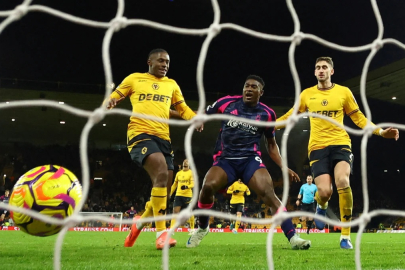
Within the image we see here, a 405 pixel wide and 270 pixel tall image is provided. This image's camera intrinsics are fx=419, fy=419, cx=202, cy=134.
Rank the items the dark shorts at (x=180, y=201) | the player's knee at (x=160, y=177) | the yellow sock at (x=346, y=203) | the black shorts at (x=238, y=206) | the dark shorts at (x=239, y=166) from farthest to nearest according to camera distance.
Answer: the black shorts at (x=238, y=206), the dark shorts at (x=180, y=201), the yellow sock at (x=346, y=203), the dark shorts at (x=239, y=166), the player's knee at (x=160, y=177)

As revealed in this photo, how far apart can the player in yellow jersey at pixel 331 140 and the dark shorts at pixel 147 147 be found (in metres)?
1.37

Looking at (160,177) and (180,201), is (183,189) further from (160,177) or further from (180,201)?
(160,177)

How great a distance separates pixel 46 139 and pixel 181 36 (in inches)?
487

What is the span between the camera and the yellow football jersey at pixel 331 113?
446cm

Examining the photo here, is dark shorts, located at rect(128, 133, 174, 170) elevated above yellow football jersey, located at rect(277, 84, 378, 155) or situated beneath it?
situated beneath

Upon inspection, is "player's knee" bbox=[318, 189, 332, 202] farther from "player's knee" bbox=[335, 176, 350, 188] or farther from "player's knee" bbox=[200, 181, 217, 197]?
"player's knee" bbox=[200, 181, 217, 197]

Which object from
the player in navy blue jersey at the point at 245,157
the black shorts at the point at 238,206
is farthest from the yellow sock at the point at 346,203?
the black shorts at the point at 238,206

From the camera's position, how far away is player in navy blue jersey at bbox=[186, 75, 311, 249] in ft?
12.4

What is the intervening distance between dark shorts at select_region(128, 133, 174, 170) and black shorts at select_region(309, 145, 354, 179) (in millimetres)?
1590

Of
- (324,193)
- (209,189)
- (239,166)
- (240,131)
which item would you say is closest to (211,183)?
(209,189)

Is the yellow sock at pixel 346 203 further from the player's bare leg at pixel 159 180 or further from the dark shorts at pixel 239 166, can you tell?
the player's bare leg at pixel 159 180

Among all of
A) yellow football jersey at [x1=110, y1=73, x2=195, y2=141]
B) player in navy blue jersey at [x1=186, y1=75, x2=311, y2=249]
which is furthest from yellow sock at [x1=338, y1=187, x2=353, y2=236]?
yellow football jersey at [x1=110, y1=73, x2=195, y2=141]

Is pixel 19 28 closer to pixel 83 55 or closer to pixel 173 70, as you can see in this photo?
pixel 83 55

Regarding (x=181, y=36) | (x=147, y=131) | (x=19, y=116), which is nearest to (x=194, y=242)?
(x=147, y=131)
